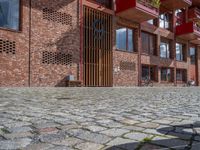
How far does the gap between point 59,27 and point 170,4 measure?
12828 mm

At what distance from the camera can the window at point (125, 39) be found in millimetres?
19642

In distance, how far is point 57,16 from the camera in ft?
50.0

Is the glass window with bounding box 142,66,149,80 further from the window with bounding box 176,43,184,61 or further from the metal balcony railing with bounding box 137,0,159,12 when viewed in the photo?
the window with bounding box 176,43,184,61

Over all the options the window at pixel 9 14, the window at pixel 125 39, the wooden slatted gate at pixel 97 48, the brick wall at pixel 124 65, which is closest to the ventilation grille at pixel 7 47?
the window at pixel 9 14

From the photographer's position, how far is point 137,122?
3359 millimetres

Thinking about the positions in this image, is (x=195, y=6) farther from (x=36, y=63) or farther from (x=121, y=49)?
(x=36, y=63)

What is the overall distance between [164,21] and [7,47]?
56.1 feet

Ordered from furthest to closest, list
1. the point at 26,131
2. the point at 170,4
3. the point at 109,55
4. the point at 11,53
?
the point at 170,4 → the point at 109,55 → the point at 11,53 → the point at 26,131

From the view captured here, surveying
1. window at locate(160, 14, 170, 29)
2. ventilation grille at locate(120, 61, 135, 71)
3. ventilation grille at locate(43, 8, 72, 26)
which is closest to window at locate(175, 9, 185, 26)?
window at locate(160, 14, 170, 29)

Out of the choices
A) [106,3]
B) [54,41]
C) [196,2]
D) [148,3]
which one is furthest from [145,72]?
[196,2]

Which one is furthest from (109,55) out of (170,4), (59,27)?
(170,4)

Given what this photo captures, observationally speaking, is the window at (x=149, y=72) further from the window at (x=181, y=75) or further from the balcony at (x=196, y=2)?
the balcony at (x=196, y=2)

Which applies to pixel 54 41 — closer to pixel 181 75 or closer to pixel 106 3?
pixel 106 3

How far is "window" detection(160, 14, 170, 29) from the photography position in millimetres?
24938
